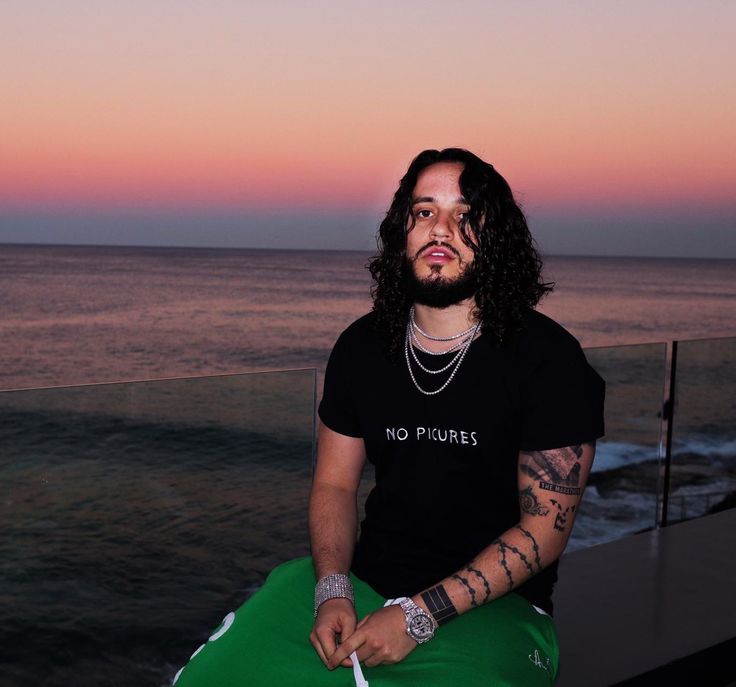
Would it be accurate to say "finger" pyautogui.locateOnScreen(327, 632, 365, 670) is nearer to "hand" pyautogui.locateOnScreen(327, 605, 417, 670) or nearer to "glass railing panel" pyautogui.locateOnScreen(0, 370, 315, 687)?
"hand" pyautogui.locateOnScreen(327, 605, 417, 670)

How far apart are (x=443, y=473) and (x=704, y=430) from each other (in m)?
2.48

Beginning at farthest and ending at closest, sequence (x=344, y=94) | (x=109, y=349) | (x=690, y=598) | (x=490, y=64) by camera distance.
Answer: (x=344, y=94) → (x=109, y=349) → (x=490, y=64) → (x=690, y=598)

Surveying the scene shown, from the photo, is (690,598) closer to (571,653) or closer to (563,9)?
(571,653)

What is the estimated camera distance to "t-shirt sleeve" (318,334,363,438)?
5.54 ft

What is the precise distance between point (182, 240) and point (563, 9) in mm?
22608

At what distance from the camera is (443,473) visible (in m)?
1.53

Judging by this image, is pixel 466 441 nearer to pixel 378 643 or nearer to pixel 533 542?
pixel 533 542

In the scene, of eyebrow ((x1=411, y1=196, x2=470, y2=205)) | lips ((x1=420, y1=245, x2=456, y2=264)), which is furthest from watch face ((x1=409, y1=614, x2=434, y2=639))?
eyebrow ((x1=411, y1=196, x2=470, y2=205))

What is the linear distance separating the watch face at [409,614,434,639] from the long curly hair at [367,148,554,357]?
473 mm

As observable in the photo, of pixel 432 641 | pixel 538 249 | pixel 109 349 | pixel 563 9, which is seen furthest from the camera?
pixel 109 349

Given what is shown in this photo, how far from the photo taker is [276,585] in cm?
157

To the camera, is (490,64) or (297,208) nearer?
(490,64)

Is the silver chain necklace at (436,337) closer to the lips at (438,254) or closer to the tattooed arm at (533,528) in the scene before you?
the lips at (438,254)

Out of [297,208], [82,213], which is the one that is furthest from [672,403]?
[82,213]
